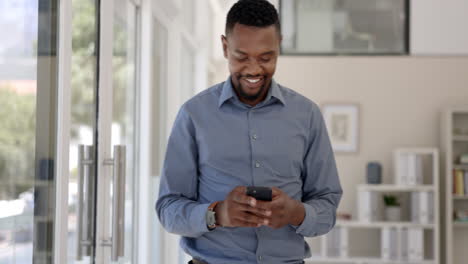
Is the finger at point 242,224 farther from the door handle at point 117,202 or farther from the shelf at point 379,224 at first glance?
the shelf at point 379,224

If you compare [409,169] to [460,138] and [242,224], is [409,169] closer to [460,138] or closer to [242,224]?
[460,138]

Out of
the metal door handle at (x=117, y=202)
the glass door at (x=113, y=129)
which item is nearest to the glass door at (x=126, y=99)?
the glass door at (x=113, y=129)

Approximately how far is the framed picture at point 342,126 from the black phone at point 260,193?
504 centimetres

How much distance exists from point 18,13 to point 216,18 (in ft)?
15.3

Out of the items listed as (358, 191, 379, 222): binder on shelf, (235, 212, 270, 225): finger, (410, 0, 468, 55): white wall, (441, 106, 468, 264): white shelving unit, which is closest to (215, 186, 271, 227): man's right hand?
(235, 212, 270, 225): finger

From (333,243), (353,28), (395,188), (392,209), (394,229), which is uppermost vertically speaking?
(353,28)

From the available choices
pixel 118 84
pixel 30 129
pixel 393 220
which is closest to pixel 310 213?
pixel 30 129

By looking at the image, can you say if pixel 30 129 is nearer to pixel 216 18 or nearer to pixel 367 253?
pixel 216 18

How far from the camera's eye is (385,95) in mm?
6457

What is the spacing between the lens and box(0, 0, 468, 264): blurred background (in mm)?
1594

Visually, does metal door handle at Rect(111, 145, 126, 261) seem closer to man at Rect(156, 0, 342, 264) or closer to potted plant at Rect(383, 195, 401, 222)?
man at Rect(156, 0, 342, 264)

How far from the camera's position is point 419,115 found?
642cm

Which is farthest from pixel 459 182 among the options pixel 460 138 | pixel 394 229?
pixel 394 229

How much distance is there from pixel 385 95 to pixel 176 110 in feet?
10.8
